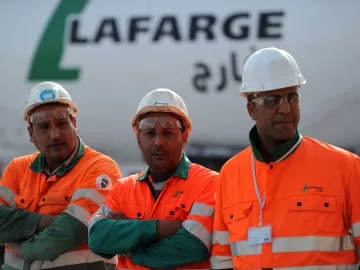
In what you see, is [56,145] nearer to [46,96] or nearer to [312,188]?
[46,96]

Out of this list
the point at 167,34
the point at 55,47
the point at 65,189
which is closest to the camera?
the point at 65,189

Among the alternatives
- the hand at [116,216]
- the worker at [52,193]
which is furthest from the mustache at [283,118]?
the worker at [52,193]

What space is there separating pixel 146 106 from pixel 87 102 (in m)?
2.64

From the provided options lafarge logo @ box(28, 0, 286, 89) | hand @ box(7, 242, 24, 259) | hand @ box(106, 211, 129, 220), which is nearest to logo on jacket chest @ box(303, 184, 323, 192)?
hand @ box(106, 211, 129, 220)

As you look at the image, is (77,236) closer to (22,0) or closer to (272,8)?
(272,8)

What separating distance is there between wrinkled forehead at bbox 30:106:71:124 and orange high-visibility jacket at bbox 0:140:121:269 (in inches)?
9.5

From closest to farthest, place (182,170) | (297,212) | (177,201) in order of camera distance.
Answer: (297,212) < (177,201) < (182,170)

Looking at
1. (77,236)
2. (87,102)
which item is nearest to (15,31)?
(87,102)

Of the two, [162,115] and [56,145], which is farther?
[56,145]

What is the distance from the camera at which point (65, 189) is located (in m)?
3.93

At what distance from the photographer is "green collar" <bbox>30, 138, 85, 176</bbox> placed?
4.00 m

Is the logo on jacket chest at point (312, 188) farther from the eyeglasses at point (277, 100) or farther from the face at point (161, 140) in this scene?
the face at point (161, 140)

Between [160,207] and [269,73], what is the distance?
2.98 ft

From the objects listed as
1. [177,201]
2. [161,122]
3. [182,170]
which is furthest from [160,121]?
[177,201]
